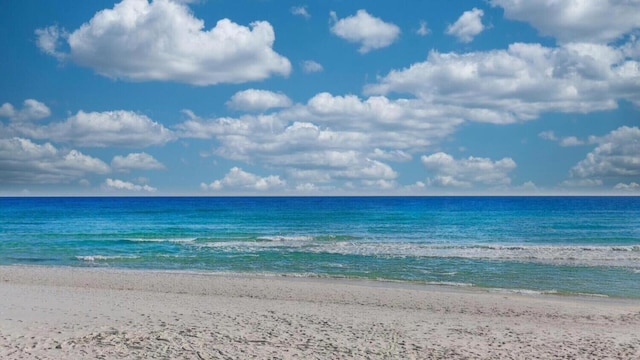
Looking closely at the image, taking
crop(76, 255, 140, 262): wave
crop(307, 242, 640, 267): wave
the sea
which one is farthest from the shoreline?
crop(307, 242, 640, 267): wave

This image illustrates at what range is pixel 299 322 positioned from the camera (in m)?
13.9

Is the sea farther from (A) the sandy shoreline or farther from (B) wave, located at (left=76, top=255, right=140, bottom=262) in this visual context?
(A) the sandy shoreline

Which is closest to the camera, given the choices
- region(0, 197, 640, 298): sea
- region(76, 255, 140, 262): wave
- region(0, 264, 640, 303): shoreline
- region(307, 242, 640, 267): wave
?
region(0, 264, 640, 303): shoreline

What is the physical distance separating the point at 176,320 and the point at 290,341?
352cm

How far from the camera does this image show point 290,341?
39.2ft

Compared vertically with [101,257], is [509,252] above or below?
above

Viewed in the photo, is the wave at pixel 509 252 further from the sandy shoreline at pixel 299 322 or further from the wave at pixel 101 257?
the wave at pixel 101 257

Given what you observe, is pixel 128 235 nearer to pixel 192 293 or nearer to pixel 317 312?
pixel 192 293

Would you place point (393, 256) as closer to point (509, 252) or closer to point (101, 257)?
point (509, 252)

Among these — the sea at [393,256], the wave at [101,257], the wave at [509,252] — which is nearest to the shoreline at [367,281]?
the sea at [393,256]

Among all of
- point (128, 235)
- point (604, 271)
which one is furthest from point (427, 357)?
point (128, 235)

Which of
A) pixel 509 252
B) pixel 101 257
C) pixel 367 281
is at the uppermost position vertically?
pixel 509 252

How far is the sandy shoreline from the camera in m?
11.3

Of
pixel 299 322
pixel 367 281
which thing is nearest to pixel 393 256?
pixel 367 281
